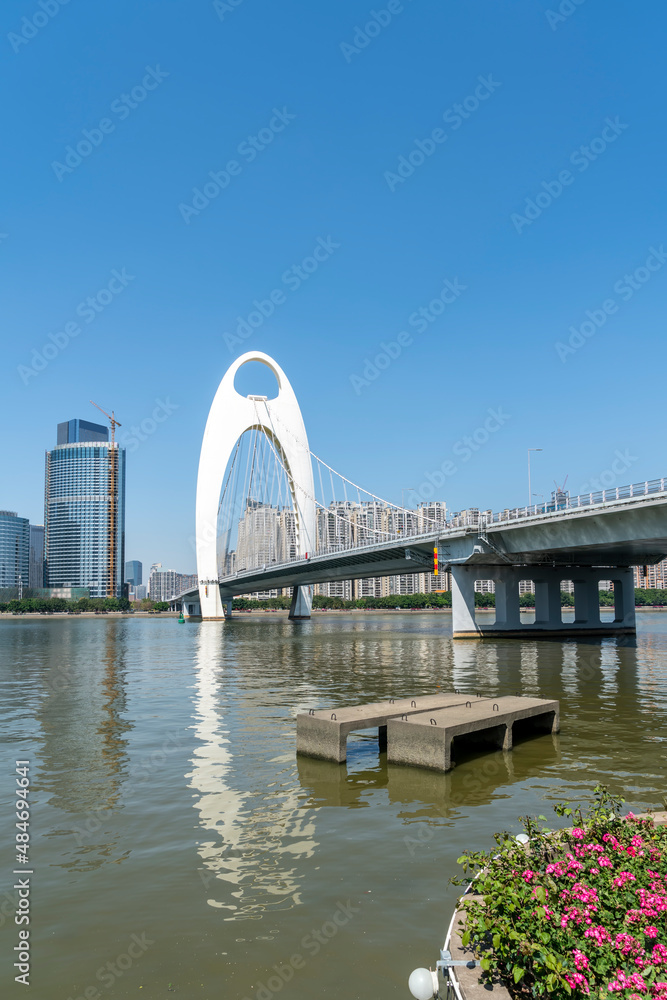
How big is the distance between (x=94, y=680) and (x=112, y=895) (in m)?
25.0

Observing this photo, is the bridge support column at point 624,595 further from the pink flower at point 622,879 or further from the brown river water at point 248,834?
the pink flower at point 622,879

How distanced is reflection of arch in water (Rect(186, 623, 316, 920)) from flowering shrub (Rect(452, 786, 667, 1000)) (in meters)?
2.85

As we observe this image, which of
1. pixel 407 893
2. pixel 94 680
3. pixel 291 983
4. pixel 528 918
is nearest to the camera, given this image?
pixel 528 918

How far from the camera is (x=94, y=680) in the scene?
31.6 meters

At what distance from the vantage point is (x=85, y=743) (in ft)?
56.1

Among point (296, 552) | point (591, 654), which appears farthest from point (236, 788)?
point (296, 552)

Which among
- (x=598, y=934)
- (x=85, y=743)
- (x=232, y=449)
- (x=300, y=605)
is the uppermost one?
(x=232, y=449)

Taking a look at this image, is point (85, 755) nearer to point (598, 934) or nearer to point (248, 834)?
point (248, 834)

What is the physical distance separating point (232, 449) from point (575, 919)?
108m

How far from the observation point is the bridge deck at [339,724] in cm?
1409

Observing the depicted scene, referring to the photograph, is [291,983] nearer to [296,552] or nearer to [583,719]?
[583,719]

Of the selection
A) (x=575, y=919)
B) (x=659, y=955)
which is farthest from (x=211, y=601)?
(x=659, y=955)

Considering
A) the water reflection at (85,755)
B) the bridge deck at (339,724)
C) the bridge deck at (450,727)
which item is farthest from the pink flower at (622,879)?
the bridge deck at (339,724)

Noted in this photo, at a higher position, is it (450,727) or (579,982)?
(579,982)
